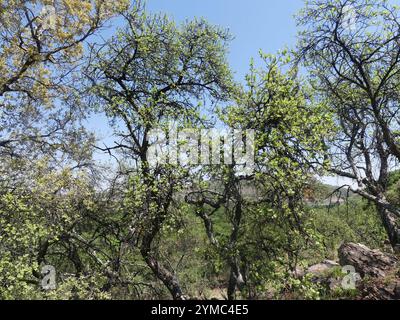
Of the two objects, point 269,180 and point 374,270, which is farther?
point 374,270

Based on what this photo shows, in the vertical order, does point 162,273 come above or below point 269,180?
below

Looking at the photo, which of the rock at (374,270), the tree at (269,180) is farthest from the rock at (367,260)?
the tree at (269,180)

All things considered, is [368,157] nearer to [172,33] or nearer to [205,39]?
[205,39]

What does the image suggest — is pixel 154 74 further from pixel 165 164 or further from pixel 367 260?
pixel 367 260

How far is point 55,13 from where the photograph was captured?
35.0 ft

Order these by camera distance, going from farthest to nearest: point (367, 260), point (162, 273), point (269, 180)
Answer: point (367, 260) < point (162, 273) < point (269, 180)

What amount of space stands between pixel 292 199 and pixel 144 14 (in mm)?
7262

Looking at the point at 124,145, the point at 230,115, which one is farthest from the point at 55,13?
the point at 230,115

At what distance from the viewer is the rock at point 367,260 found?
389 inches

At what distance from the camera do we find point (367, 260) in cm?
1044

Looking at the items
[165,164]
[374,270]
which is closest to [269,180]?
[165,164]

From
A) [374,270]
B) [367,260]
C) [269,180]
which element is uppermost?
[269,180]

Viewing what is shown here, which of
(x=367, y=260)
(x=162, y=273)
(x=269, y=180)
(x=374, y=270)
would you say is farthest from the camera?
(x=367, y=260)

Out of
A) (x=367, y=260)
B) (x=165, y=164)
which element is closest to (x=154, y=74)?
(x=165, y=164)
